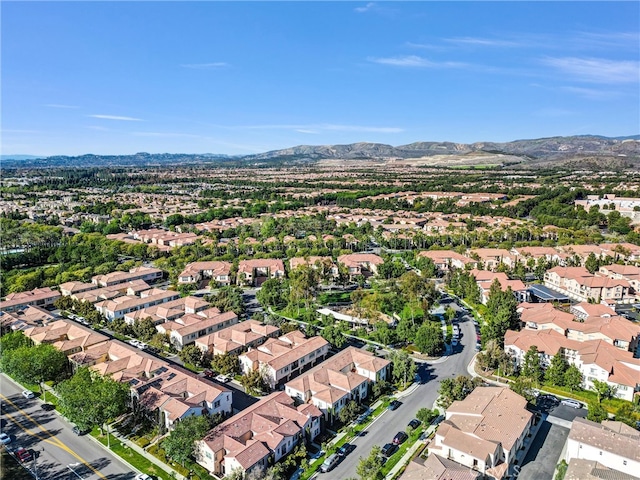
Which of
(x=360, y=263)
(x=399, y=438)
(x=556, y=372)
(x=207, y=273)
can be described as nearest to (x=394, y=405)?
(x=399, y=438)

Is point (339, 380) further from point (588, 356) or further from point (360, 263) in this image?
point (360, 263)

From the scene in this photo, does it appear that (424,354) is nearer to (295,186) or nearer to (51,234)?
(51,234)

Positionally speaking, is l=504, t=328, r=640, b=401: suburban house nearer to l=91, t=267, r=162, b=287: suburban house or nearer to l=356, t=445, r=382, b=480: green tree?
l=356, t=445, r=382, b=480: green tree

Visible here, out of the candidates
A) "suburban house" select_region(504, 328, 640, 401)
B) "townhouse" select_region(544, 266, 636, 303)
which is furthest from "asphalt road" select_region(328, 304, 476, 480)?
"townhouse" select_region(544, 266, 636, 303)

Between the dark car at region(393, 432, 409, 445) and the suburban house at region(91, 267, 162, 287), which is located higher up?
the suburban house at region(91, 267, 162, 287)

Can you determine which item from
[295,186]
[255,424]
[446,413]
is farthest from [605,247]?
[295,186]

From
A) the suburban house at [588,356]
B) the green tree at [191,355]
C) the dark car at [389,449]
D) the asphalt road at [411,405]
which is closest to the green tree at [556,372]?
the suburban house at [588,356]
